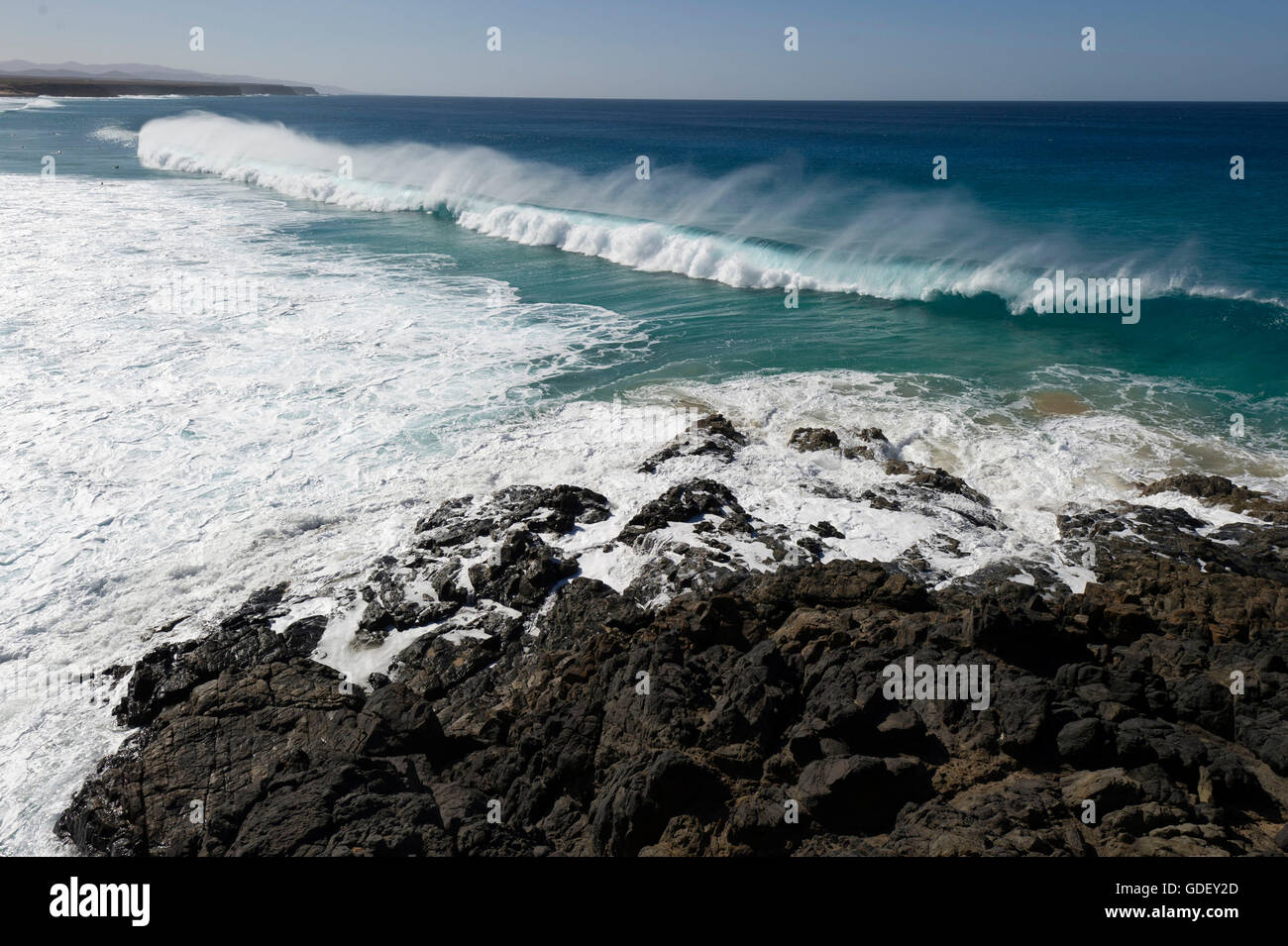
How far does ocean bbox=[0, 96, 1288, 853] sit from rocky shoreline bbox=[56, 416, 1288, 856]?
2.43 feet

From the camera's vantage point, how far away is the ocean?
410 inches

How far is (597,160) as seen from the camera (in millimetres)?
63031

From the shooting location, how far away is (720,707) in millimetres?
6805

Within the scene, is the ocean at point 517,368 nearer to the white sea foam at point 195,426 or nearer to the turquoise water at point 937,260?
the white sea foam at point 195,426

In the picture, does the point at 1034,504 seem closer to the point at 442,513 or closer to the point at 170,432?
the point at 442,513

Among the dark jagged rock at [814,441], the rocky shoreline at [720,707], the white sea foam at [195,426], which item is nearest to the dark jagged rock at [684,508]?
the rocky shoreline at [720,707]

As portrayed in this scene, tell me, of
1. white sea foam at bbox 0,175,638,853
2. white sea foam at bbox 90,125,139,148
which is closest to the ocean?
white sea foam at bbox 0,175,638,853

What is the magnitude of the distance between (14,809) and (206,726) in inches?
62.3

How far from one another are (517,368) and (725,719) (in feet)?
40.1

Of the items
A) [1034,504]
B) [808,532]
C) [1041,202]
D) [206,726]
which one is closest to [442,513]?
[206,726]

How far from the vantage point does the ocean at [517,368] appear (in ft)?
34.2

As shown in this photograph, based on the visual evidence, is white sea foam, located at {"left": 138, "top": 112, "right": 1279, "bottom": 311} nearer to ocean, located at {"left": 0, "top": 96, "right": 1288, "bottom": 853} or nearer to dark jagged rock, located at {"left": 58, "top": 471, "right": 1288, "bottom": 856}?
ocean, located at {"left": 0, "top": 96, "right": 1288, "bottom": 853}

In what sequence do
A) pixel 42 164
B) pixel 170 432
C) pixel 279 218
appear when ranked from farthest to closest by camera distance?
pixel 42 164 → pixel 279 218 → pixel 170 432

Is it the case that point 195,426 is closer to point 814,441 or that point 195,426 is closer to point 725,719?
point 814,441
